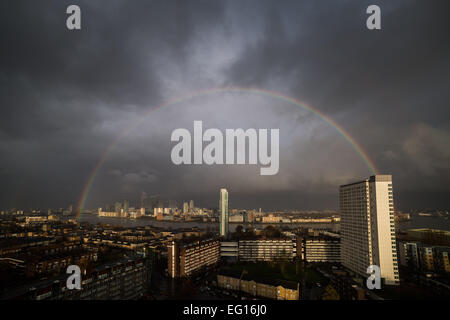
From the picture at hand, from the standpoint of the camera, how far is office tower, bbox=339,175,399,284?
7332mm

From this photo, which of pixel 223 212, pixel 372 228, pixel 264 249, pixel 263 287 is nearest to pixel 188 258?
pixel 263 287

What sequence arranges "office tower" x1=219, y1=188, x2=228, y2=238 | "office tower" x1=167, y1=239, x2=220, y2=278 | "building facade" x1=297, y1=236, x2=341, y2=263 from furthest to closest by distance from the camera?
"office tower" x1=219, y1=188, x2=228, y2=238, "building facade" x1=297, y1=236, x2=341, y2=263, "office tower" x1=167, y1=239, x2=220, y2=278

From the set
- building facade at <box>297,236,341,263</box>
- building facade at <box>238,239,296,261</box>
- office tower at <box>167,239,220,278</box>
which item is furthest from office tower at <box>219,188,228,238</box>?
office tower at <box>167,239,220,278</box>

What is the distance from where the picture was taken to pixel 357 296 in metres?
5.39

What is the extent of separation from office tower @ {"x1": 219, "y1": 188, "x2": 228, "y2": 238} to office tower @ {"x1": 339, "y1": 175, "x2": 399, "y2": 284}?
34.1 ft

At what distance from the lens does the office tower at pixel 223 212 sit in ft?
59.7

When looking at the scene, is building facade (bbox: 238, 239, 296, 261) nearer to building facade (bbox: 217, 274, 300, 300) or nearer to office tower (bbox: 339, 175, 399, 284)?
office tower (bbox: 339, 175, 399, 284)

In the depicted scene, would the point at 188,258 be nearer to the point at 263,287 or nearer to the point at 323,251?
the point at 263,287

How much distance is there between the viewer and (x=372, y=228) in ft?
25.2

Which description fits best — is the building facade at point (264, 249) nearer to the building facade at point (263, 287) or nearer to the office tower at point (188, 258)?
the office tower at point (188, 258)

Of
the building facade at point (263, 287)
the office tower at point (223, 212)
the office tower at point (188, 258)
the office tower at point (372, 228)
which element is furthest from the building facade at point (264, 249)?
the office tower at point (223, 212)

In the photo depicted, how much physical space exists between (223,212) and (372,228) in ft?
39.4

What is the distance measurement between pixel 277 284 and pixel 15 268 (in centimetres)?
974
